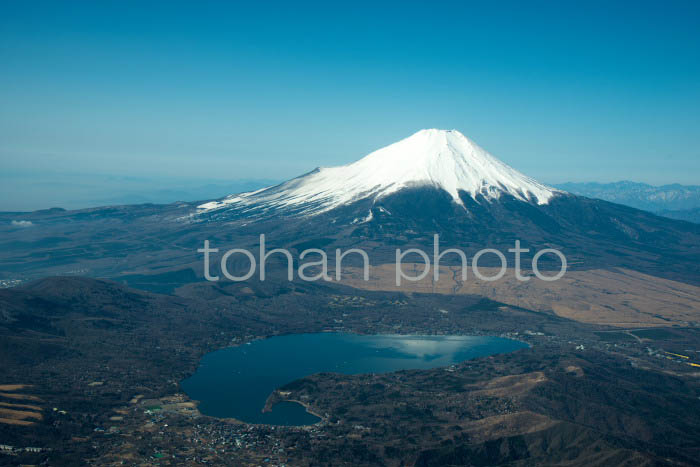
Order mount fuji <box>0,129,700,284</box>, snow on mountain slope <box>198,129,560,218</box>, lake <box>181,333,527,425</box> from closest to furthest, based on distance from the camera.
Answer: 1. lake <box>181,333,527,425</box>
2. mount fuji <box>0,129,700,284</box>
3. snow on mountain slope <box>198,129,560,218</box>

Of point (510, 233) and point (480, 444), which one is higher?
point (510, 233)

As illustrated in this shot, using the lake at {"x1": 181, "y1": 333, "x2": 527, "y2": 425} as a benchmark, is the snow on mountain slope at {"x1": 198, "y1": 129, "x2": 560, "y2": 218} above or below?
above

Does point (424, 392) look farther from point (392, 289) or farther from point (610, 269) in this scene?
point (610, 269)

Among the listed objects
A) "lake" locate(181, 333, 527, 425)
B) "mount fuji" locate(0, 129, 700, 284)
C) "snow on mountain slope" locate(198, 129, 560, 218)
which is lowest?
"lake" locate(181, 333, 527, 425)

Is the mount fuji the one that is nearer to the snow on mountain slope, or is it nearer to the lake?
the snow on mountain slope

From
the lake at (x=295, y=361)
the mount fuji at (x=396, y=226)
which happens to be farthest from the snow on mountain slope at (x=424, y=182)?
the lake at (x=295, y=361)

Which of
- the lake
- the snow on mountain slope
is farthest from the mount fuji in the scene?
the lake

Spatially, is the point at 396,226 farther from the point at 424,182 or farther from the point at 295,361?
the point at 295,361

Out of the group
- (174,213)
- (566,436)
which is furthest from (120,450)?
(174,213)
